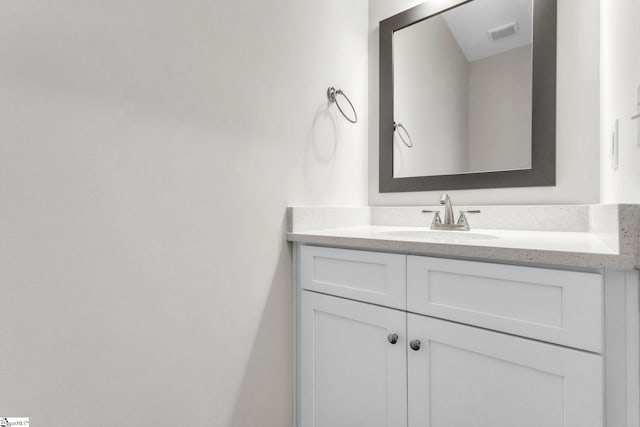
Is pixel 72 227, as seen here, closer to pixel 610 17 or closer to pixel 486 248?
pixel 486 248

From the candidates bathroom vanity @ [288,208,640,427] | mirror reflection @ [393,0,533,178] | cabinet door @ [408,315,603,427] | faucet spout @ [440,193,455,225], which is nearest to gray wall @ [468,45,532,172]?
mirror reflection @ [393,0,533,178]

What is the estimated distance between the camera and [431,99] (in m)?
1.58

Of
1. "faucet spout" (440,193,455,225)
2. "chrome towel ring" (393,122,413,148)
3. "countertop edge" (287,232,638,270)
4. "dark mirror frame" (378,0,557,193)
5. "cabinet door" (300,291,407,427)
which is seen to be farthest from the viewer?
"chrome towel ring" (393,122,413,148)

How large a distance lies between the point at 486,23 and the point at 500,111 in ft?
1.26

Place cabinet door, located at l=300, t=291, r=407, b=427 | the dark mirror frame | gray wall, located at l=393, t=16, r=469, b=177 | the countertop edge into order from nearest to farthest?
the countertop edge
cabinet door, located at l=300, t=291, r=407, b=427
the dark mirror frame
gray wall, located at l=393, t=16, r=469, b=177

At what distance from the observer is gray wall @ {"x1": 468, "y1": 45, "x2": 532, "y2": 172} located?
132 centimetres

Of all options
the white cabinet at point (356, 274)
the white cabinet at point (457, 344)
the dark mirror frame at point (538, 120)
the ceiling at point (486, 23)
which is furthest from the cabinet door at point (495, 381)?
the ceiling at point (486, 23)

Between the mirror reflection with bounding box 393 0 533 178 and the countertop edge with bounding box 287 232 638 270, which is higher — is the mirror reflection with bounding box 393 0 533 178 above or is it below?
above

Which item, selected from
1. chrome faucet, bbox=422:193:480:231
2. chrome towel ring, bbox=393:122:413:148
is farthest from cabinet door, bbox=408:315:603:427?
chrome towel ring, bbox=393:122:413:148

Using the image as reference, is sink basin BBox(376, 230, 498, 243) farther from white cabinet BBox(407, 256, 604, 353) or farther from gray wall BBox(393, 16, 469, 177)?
gray wall BBox(393, 16, 469, 177)

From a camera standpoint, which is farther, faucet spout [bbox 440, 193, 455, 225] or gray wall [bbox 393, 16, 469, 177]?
gray wall [bbox 393, 16, 469, 177]

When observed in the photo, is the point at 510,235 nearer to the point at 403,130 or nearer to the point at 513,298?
the point at 513,298

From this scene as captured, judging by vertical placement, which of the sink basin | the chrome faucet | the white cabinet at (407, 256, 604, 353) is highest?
the chrome faucet

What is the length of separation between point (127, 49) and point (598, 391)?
4.40 ft
